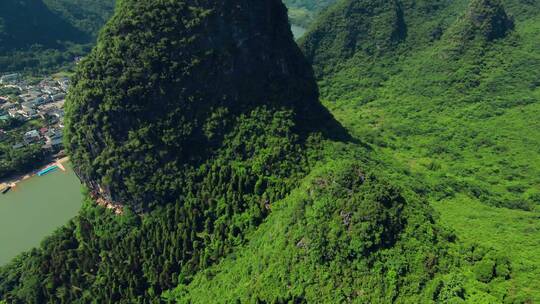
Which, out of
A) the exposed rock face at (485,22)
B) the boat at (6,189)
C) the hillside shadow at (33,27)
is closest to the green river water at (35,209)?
the boat at (6,189)

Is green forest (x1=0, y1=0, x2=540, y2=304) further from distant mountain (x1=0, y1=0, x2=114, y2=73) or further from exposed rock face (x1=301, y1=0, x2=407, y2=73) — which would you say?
distant mountain (x1=0, y1=0, x2=114, y2=73)

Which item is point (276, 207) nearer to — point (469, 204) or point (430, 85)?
point (469, 204)

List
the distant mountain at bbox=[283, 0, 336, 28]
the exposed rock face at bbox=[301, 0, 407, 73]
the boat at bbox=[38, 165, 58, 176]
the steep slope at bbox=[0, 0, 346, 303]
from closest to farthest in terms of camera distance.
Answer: the steep slope at bbox=[0, 0, 346, 303] → the boat at bbox=[38, 165, 58, 176] → the exposed rock face at bbox=[301, 0, 407, 73] → the distant mountain at bbox=[283, 0, 336, 28]

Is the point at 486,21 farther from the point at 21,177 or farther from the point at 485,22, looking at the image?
the point at 21,177

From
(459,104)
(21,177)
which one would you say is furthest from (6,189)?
(459,104)

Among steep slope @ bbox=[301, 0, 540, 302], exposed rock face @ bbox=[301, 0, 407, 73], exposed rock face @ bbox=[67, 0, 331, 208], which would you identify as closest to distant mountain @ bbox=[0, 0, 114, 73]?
exposed rock face @ bbox=[301, 0, 407, 73]

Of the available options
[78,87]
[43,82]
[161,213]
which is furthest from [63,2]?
[161,213]

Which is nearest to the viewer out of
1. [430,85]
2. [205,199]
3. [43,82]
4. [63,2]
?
[205,199]
